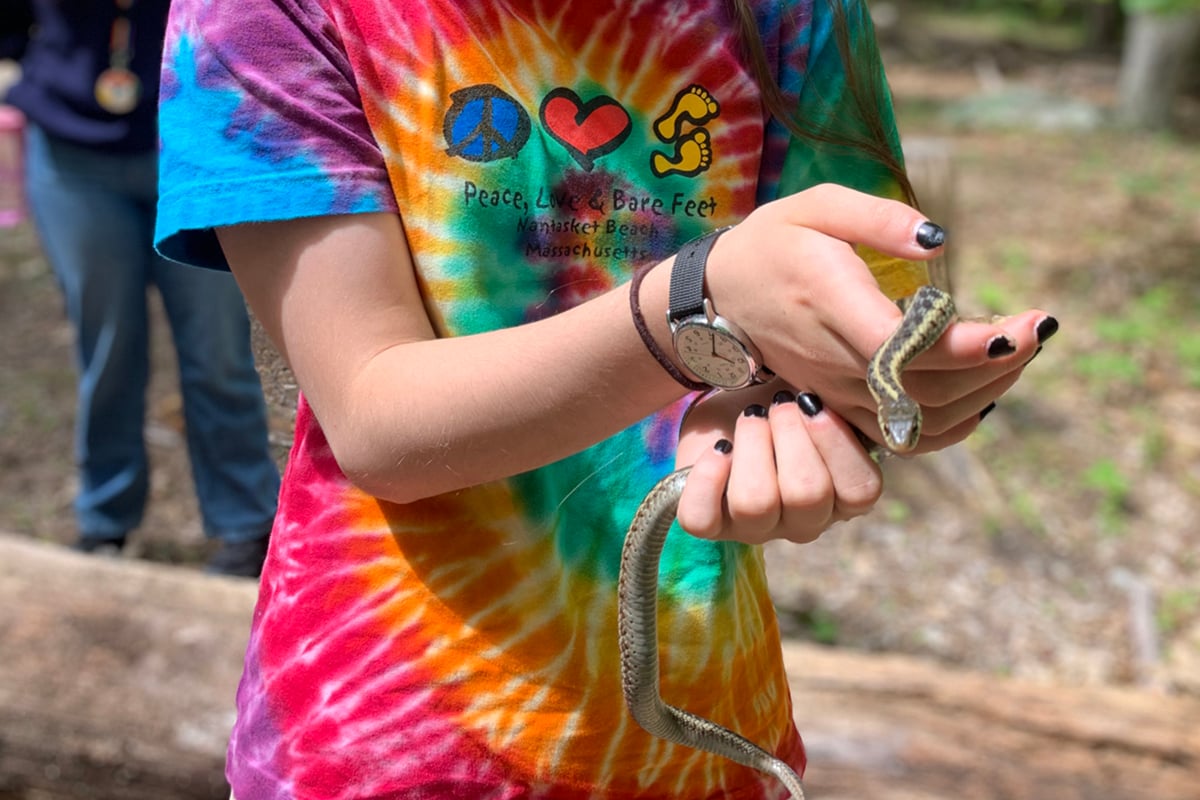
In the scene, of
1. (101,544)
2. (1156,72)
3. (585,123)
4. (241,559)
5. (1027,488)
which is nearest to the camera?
(585,123)

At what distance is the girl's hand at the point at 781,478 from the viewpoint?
0.90m

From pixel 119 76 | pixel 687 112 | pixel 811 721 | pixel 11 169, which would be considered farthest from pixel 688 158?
pixel 11 169

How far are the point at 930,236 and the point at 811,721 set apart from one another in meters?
2.15

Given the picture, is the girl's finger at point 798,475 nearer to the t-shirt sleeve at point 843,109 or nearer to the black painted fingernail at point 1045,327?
the black painted fingernail at point 1045,327

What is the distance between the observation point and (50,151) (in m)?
3.40

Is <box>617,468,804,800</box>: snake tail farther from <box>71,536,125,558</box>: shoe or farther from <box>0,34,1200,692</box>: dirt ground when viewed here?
<box>71,536,125,558</box>: shoe

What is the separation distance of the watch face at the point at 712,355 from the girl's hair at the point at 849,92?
30 cm

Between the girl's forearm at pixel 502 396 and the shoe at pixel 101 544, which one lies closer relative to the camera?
the girl's forearm at pixel 502 396

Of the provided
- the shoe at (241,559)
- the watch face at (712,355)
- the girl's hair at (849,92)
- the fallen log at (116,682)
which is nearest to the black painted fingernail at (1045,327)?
the watch face at (712,355)

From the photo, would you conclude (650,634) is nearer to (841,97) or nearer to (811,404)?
(811,404)

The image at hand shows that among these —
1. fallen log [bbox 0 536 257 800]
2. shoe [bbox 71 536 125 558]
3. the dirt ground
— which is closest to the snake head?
the dirt ground

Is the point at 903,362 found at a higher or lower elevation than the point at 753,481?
higher

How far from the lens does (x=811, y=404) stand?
0.92 meters

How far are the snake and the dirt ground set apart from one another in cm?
59
